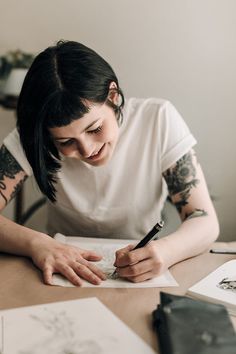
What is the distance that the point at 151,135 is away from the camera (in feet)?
4.17

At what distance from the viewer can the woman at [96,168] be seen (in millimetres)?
936

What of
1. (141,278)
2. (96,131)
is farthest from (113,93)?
(141,278)

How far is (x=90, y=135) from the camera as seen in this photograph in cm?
104

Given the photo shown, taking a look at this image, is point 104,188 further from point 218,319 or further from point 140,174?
point 218,319

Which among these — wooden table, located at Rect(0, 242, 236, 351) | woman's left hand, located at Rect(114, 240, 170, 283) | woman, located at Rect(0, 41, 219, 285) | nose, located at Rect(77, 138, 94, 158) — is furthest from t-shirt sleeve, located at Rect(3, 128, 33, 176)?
woman's left hand, located at Rect(114, 240, 170, 283)

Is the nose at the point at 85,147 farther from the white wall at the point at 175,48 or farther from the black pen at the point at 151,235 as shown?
the white wall at the point at 175,48

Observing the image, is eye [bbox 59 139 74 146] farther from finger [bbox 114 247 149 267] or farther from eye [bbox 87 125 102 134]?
finger [bbox 114 247 149 267]

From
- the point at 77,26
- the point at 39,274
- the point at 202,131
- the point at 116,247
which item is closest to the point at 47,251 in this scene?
the point at 39,274

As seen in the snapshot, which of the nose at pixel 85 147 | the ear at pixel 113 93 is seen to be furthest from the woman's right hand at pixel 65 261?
the ear at pixel 113 93

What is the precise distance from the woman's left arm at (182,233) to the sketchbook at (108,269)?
0.05ft

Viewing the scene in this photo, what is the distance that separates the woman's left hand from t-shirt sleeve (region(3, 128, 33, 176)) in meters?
0.46

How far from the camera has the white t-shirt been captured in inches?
50.0

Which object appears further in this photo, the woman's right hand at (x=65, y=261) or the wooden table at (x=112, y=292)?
the woman's right hand at (x=65, y=261)

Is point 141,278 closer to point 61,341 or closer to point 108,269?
point 108,269
